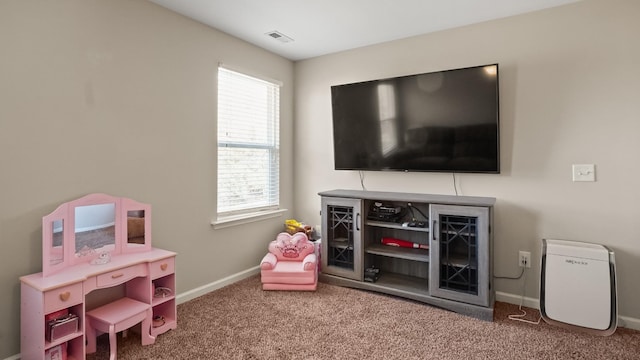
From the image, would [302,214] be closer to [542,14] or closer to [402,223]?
[402,223]

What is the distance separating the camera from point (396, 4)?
2521 millimetres

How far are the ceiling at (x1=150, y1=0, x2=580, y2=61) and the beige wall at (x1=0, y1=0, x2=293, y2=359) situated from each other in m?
0.23

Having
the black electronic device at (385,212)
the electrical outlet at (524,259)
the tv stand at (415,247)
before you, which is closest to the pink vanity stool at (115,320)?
the tv stand at (415,247)

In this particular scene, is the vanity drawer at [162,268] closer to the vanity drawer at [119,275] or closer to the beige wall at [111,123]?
the vanity drawer at [119,275]

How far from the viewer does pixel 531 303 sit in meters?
2.71

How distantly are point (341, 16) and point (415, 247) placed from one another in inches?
82.9

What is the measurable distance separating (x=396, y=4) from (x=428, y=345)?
246 centimetres

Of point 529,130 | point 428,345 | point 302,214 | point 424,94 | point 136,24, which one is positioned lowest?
point 428,345

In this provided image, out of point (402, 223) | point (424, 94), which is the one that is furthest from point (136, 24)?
point (402, 223)

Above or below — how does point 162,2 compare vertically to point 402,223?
above

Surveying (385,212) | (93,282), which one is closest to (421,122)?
(385,212)

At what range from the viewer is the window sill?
10.1ft

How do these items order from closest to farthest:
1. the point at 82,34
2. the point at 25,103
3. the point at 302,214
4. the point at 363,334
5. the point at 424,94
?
the point at 25,103 < the point at 82,34 < the point at 363,334 < the point at 424,94 < the point at 302,214

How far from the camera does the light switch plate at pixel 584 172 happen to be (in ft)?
8.08
